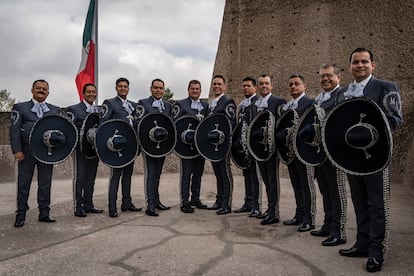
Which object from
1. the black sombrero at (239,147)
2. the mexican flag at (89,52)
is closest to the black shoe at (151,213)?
the black sombrero at (239,147)

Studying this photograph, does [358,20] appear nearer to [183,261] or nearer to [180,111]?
[180,111]

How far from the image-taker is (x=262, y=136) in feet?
13.4

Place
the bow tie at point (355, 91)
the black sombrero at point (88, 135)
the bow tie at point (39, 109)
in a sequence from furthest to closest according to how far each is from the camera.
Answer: the black sombrero at point (88, 135)
the bow tie at point (39, 109)
the bow tie at point (355, 91)

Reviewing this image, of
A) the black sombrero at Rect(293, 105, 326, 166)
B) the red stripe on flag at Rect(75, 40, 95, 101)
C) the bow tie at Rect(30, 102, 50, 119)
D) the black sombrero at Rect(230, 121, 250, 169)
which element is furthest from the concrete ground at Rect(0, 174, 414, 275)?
the red stripe on flag at Rect(75, 40, 95, 101)

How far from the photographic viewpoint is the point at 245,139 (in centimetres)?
441

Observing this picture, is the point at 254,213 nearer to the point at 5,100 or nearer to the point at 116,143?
the point at 116,143

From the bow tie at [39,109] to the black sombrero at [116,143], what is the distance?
594mm

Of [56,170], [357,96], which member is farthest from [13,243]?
A: [56,170]

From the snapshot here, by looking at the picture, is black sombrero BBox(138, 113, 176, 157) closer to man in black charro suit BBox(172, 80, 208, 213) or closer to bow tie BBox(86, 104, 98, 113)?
man in black charro suit BBox(172, 80, 208, 213)

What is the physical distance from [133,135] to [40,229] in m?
1.41

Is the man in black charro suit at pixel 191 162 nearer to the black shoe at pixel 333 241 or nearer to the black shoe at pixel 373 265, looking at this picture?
the black shoe at pixel 333 241

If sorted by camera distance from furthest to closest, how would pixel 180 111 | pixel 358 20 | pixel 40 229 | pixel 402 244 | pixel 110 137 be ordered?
pixel 358 20 → pixel 180 111 → pixel 110 137 → pixel 40 229 → pixel 402 244

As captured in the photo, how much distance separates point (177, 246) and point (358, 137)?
1.67 m

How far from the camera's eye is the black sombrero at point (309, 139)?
3.37 meters
